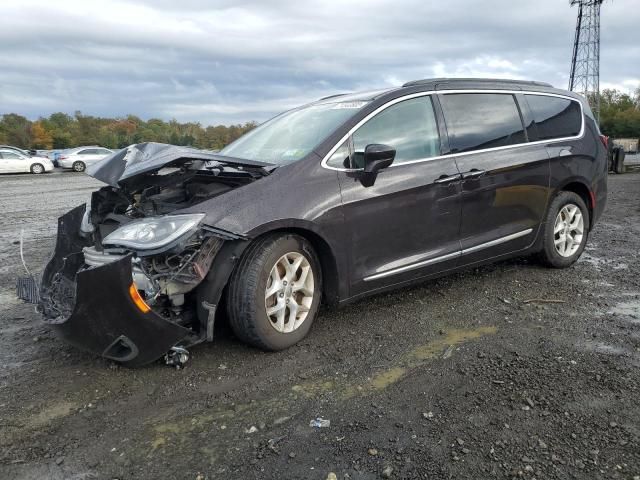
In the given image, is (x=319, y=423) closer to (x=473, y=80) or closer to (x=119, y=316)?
(x=119, y=316)

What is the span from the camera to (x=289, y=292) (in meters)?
3.66

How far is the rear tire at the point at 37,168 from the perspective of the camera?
3064 centimetres

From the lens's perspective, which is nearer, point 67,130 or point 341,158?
point 341,158

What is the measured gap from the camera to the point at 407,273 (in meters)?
4.23

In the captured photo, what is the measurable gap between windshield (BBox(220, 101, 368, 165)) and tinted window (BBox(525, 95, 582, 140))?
2070 millimetres

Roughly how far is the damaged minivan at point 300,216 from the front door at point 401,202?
0.4 inches

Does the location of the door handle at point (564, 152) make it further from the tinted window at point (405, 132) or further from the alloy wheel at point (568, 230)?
Result: the tinted window at point (405, 132)

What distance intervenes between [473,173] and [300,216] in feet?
5.72

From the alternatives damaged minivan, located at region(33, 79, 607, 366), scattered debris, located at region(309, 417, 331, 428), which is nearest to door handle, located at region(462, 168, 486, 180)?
damaged minivan, located at region(33, 79, 607, 366)

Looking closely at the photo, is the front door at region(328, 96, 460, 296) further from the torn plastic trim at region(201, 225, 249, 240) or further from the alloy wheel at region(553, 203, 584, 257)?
the alloy wheel at region(553, 203, 584, 257)

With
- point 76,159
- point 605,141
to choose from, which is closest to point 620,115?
point 76,159

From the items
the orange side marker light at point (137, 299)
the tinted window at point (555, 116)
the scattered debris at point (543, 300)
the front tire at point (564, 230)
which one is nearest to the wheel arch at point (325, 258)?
the orange side marker light at point (137, 299)

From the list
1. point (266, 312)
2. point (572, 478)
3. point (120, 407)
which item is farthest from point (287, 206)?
point (572, 478)

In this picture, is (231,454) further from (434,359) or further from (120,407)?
(434,359)
